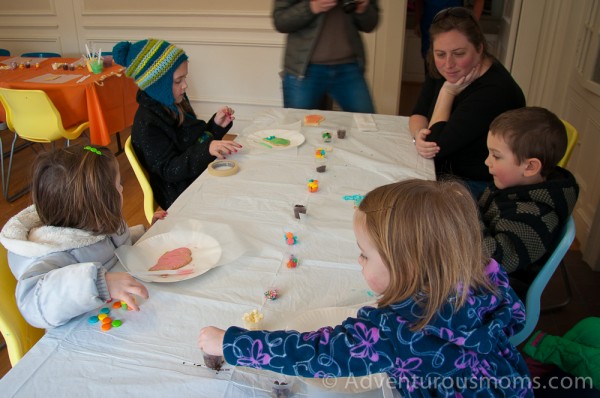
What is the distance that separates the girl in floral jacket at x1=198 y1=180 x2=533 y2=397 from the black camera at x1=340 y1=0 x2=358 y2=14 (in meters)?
1.68

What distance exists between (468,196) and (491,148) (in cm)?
69

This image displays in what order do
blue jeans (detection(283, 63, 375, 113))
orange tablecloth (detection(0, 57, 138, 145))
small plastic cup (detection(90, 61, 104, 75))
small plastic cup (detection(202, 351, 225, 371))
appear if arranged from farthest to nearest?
small plastic cup (detection(90, 61, 104, 75)) → orange tablecloth (detection(0, 57, 138, 145)) → blue jeans (detection(283, 63, 375, 113)) → small plastic cup (detection(202, 351, 225, 371))

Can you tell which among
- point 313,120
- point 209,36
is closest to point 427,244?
point 313,120

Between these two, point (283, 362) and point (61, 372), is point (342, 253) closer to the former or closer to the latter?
point (283, 362)

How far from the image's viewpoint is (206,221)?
4.54 feet

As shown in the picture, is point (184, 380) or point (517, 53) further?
point (517, 53)

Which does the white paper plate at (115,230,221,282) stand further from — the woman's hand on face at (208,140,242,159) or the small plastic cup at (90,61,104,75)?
the small plastic cup at (90,61,104,75)

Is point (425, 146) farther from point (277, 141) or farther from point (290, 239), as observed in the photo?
point (290, 239)

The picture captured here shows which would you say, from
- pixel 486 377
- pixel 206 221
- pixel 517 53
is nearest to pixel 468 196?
pixel 486 377

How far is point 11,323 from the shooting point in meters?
1.07

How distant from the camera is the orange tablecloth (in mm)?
3133

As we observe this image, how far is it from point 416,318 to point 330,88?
183 cm

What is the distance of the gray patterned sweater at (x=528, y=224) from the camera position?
1.22 m

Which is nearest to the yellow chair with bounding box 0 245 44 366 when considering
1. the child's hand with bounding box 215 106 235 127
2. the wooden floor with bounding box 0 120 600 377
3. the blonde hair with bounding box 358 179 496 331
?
the wooden floor with bounding box 0 120 600 377
